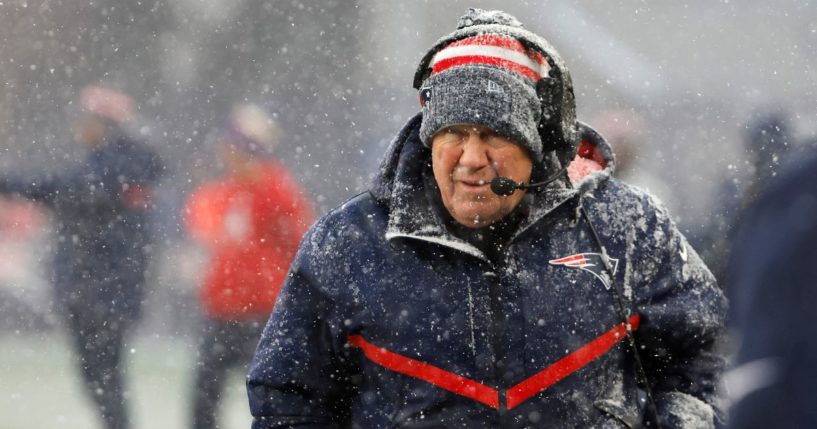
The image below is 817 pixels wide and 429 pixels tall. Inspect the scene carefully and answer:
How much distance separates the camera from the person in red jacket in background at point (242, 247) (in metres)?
4.89

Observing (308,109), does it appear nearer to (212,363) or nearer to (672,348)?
(212,363)

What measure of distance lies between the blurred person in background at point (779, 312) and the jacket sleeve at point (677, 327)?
1.17m

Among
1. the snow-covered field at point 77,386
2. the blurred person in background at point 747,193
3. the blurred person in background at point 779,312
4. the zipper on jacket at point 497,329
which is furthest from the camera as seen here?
the snow-covered field at point 77,386

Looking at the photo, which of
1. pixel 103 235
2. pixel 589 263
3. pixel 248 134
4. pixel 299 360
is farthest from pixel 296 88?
pixel 589 263

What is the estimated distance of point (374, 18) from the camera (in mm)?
9109

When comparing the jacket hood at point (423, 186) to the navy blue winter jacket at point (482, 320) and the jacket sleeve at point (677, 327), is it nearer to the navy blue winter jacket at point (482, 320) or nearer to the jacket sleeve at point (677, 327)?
the navy blue winter jacket at point (482, 320)

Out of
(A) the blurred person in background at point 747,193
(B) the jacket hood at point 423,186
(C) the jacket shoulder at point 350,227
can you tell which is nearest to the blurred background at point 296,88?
(A) the blurred person in background at point 747,193

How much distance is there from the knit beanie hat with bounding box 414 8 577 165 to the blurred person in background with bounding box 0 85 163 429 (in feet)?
10.0

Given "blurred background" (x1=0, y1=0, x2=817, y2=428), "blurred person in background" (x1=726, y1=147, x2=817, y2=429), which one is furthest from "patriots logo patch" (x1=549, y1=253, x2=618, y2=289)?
"blurred background" (x1=0, y1=0, x2=817, y2=428)

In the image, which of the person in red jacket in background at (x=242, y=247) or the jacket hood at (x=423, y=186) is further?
the person in red jacket in background at (x=242, y=247)

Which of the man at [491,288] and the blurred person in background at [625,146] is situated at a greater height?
the blurred person in background at [625,146]

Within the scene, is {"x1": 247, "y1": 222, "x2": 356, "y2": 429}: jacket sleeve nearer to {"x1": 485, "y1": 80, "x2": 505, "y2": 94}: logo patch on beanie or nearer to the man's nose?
the man's nose

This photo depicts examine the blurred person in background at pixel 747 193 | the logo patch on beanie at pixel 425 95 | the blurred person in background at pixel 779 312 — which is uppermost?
the blurred person in background at pixel 747 193

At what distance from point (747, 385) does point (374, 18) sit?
8.24m
